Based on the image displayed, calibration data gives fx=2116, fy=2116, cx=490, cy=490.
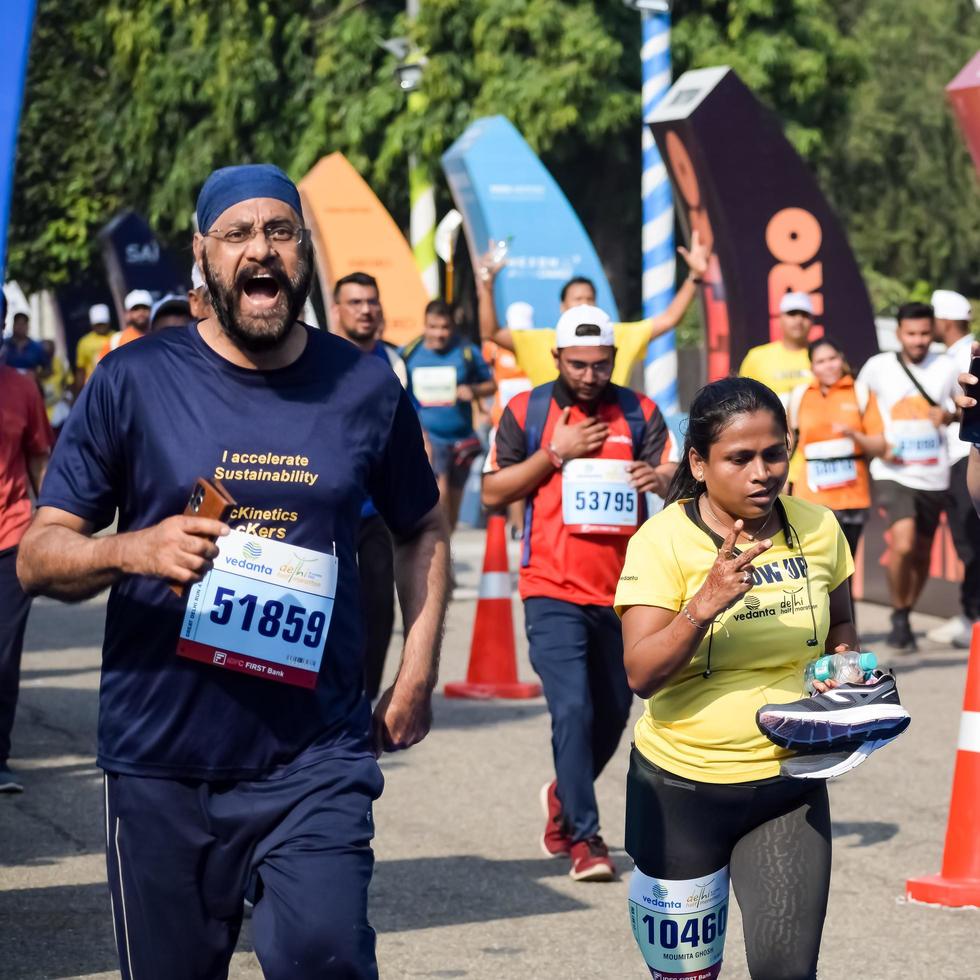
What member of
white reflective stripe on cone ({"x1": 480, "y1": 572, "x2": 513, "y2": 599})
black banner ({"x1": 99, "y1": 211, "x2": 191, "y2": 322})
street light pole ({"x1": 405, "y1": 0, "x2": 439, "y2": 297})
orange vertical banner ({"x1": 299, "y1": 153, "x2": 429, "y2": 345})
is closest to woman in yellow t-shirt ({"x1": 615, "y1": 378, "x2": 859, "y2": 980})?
white reflective stripe on cone ({"x1": 480, "y1": 572, "x2": 513, "y2": 599})

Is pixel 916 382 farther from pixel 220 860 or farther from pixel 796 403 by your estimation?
pixel 220 860

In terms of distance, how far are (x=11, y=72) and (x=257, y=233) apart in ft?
12.4

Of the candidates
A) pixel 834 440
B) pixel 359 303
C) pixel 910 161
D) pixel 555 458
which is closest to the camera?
pixel 555 458

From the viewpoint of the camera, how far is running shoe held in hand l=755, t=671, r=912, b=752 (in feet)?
14.4

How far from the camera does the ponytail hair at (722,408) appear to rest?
4656 millimetres

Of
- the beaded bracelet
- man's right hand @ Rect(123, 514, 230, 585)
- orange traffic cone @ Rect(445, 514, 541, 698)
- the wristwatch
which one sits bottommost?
Answer: orange traffic cone @ Rect(445, 514, 541, 698)

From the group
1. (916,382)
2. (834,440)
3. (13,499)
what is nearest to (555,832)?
(13,499)

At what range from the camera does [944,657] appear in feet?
42.3

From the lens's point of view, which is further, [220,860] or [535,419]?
[535,419]

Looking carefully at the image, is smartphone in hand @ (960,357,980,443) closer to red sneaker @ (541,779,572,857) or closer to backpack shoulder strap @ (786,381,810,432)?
red sneaker @ (541,779,572,857)

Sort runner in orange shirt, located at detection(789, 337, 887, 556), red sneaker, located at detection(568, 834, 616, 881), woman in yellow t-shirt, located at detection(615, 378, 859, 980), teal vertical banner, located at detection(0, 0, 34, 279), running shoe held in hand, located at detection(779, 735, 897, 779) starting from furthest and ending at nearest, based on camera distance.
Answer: runner in orange shirt, located at detection(789, 337, 887, 556), teal vertical banner, located at detection(0, 0, 34, 279), red sneaker, located at detection(568, 834, 616, 881), woman in yellow t-shirt, located at detection(615, 378, 859, 980), running shoe held in hand, located at detection(779, 735, 897, 779)

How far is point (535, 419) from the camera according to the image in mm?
7824

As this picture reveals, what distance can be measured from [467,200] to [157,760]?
56.8ft

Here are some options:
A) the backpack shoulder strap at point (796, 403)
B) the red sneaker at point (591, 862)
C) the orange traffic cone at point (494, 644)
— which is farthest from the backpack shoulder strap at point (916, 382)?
the red sneaker at point (591, 862)
